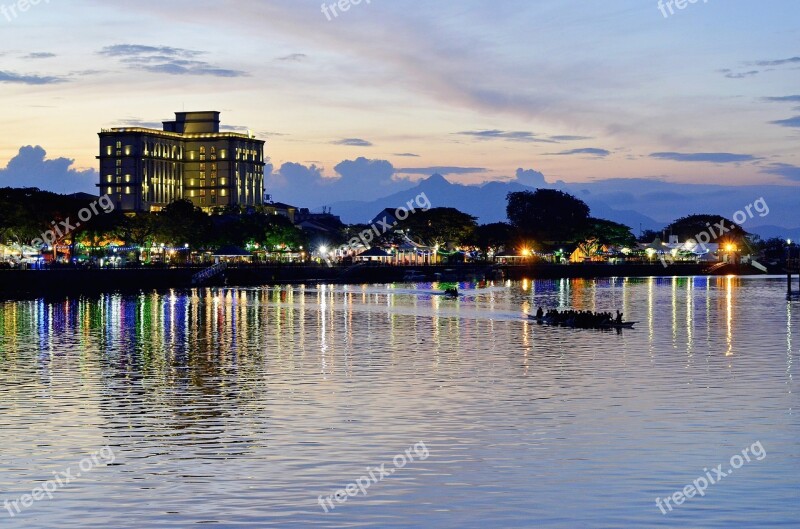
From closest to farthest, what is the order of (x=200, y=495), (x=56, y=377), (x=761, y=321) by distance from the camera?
(x=200, y=495) → (x=56, y=377) → (x=761, y=321)

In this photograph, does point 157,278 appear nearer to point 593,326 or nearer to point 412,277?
point 412,277

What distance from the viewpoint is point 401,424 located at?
35.0 meters

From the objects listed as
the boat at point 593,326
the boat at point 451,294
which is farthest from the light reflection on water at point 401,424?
the boat at point 451,294

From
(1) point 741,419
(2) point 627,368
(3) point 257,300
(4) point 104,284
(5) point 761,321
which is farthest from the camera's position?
(4) point 104,284

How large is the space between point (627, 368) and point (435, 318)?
40.9m

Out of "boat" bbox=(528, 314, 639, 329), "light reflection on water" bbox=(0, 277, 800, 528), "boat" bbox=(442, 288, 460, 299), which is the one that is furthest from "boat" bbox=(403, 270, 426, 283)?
"light reflection on water" bbox=(0, 277, 800, 528)

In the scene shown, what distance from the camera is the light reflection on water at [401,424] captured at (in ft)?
80.7

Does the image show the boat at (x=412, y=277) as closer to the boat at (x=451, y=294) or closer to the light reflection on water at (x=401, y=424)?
the boat at (x=451, y=294)

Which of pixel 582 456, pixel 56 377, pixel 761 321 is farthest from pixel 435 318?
pixel 582 456

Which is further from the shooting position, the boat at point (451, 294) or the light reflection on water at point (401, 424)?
the boat at point (451, 294)

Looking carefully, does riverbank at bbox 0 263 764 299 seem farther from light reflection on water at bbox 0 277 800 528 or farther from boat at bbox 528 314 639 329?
boat at bbox 528 314 639 329

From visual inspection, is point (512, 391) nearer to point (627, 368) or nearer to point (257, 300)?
point (627, 368)

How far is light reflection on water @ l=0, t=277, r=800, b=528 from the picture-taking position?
24.6 meters

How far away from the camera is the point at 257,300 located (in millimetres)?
119375
